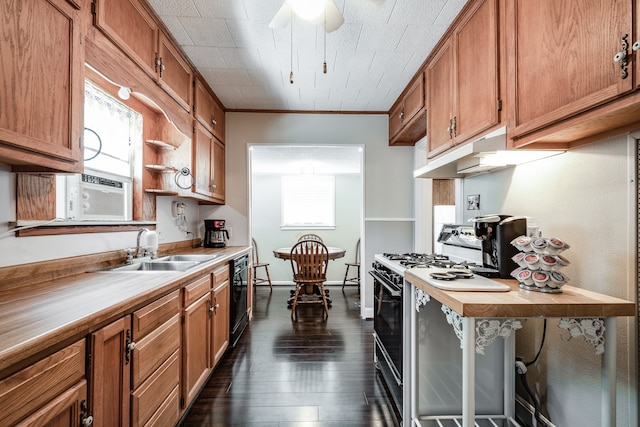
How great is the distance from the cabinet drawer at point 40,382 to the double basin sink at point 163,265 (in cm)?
93

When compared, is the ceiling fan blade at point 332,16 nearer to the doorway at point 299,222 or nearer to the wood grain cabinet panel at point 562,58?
the wood grain cabinet panel at point 562,58

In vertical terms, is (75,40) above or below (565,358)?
above

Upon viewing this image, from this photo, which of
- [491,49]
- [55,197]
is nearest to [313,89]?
[491,49]

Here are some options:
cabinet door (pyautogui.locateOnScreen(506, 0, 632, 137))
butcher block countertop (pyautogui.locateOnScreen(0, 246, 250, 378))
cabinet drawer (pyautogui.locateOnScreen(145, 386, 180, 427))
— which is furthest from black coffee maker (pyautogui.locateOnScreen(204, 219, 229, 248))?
cabinet door (pyautogui.locateOnScreen(506, 0, 632, 137))

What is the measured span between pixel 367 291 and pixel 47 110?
318 centimetres

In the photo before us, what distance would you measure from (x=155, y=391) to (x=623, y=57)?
82.3 inches

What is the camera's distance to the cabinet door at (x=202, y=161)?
8.52 feet

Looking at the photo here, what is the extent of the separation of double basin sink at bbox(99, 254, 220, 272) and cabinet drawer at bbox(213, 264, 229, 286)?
0.12 metres

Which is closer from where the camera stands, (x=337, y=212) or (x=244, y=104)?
(x=244, y=104)

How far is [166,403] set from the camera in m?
1.47

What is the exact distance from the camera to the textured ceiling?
181 cm

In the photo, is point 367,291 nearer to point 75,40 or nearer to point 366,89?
point 366,89

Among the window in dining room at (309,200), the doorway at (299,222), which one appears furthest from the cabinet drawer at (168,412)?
the window in dining room at (309,200)

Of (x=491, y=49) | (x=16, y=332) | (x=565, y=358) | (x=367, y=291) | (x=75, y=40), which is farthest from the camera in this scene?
(x=367, y=291)
